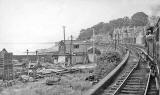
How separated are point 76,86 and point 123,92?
4060 mm

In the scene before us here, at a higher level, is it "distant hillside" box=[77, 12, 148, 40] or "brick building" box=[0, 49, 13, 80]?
"distant hillside" box=[77, 12, 148, 40]

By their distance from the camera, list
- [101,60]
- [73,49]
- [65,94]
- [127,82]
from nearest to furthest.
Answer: [65,94], [127,82], [101,60], [73,49]

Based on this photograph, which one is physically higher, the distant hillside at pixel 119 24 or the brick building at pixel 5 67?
the distant hillside at pixel 119 24

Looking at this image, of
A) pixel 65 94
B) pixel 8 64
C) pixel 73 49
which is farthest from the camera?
pixel 73 49

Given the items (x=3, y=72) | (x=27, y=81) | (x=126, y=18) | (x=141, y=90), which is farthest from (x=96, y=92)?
(x=126, y=18)

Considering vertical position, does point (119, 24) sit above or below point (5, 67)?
above

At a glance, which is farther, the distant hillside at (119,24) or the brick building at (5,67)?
the distant hillside at (119,24)

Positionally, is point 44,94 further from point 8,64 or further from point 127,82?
point 8,64

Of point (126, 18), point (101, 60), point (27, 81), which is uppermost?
point (126, 18)

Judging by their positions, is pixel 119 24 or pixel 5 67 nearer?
pixel 5 67

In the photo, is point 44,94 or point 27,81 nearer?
point 44,94

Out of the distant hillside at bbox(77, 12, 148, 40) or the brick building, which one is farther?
the distant hillside at bbox(77, 12, 148, 40)

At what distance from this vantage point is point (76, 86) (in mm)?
Answer: 15875

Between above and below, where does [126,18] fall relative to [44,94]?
above
